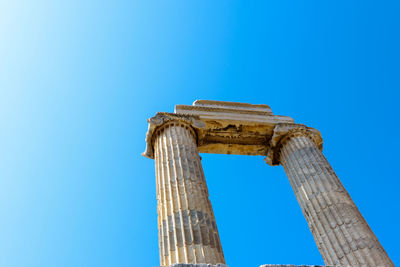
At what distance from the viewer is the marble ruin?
1379 centimetres

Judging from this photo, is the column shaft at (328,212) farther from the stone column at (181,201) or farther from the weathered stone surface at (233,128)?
the stone column at (181,201)

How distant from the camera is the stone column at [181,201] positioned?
43.1 ft

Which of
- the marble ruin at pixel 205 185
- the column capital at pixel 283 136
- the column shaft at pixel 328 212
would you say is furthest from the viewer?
the column capital at pixel 283 136

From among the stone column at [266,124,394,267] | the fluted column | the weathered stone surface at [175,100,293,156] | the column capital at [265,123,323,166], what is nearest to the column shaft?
the stone column at [266,124,394,267]

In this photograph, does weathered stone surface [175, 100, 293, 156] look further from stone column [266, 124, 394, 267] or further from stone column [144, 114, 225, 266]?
stone column [144, 114, 225, 266]

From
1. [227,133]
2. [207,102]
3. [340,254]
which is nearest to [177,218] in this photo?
[340,254]

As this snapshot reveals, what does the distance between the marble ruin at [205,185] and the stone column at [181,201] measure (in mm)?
31

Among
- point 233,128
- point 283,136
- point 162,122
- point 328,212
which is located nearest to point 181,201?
point 162,122

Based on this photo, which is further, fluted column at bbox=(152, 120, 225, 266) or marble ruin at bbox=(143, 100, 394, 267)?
marble ruin at bbox=(143, 100, 394, 267)

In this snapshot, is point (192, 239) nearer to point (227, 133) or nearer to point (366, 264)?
point (366, 264)

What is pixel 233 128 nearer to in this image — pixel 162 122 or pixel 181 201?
pixel 162 122

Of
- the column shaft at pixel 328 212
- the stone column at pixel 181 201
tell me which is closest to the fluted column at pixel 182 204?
the stone column at pixel 181 201

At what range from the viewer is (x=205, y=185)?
16.7 m

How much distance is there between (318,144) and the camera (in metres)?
22.0
